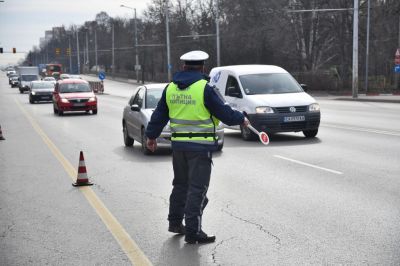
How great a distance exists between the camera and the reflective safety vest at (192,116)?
6113mm

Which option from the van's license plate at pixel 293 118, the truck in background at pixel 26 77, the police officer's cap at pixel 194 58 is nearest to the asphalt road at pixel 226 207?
the van's license plate at pixel 293 118

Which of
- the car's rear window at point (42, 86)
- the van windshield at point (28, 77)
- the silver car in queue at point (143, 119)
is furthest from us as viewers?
the van windshield at point (28, 77)

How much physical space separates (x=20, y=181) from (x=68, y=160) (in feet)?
8.15

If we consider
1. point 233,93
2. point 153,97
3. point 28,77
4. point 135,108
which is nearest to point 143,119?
point 135,108

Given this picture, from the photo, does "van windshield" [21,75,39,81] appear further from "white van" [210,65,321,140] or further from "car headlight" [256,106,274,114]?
"car headlight" [256,106,274,114]

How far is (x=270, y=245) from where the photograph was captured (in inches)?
237

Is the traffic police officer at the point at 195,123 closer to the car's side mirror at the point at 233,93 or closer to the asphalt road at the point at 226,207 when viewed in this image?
the asphalt road at the point at 226,207

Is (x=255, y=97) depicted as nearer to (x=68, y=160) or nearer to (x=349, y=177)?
(x=68, y=160)

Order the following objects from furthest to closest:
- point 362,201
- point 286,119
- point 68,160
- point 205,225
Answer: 1. point 286,119
2. point 68,160
3. point 362,201
4. point 205,225

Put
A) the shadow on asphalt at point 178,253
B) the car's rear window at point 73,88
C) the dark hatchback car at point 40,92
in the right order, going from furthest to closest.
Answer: the dark hatchback car at point 40,92 → the car's rear window at point 73,88 → the shadow on asphalt at point 178,253

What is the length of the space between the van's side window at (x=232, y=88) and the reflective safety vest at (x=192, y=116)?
9877 mm

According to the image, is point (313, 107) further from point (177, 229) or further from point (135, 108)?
point (177, 229)

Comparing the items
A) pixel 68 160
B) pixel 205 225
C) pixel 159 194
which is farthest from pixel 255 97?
pixel 205 225

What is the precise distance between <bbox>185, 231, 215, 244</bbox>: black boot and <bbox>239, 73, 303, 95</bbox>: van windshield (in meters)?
10.3
